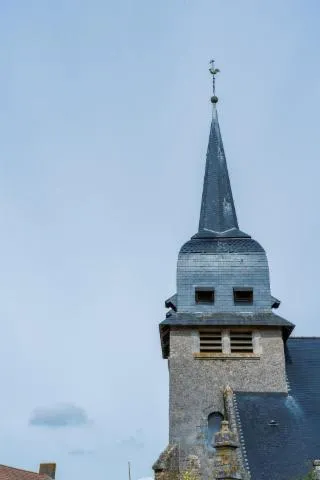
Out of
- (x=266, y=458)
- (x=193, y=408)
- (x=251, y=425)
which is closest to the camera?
(x=266, y=458)

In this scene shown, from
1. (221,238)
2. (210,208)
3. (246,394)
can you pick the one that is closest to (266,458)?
(246,394)

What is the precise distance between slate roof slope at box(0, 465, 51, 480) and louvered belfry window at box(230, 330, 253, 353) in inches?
436

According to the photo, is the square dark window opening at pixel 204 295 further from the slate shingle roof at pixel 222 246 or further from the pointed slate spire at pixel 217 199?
the pointed slate spire at pixel 217 199

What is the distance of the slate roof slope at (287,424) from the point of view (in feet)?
46.2

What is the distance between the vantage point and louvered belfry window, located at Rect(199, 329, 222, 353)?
1755cm

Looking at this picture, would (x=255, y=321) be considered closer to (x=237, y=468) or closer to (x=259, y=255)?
(x=259, y=255)

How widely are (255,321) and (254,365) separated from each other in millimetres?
1211

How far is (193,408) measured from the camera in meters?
16.6

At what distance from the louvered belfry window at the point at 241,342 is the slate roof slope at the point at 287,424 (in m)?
1.31

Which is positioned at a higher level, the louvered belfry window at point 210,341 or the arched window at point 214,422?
the louvered belfry window at point 210,341

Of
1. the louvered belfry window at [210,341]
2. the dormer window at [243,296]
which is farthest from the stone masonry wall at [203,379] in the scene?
the dormer window at [243,296]

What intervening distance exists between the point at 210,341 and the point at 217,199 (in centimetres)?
535

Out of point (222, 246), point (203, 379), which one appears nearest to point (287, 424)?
point (203, 379)

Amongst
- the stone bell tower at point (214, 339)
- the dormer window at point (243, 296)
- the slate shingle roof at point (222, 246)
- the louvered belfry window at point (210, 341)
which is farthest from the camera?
the slate shingle roof at point (222, 246)
